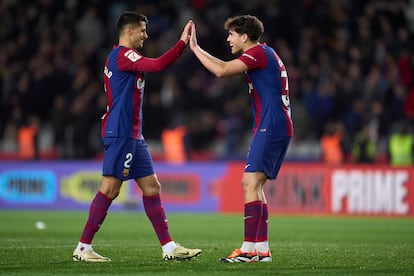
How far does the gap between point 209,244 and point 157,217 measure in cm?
244

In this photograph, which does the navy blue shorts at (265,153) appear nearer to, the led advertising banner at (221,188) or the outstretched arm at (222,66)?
the outstretched arm at (222,66)

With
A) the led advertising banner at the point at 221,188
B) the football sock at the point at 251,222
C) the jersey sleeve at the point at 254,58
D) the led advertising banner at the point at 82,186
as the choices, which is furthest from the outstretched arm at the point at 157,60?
the led advertising banner at the point at 82,186

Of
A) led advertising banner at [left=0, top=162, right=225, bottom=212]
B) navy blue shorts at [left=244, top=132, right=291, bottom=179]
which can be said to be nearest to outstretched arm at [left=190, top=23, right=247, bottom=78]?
navy blue shorts at [left=244, top=132, right=291, bottom=179]

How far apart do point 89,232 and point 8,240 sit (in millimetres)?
3078

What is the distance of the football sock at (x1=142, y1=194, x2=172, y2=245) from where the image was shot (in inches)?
387

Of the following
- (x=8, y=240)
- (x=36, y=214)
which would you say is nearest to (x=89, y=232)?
(x=8, y=240)

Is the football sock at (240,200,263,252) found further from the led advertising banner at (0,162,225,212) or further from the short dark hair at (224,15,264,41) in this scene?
the led advertising banner at (0,162,225,212)

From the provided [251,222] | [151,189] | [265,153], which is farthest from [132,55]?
[251,222]

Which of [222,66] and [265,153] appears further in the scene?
[265,153]

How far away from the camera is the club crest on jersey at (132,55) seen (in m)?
9.61

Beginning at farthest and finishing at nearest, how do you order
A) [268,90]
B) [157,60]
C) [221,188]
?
[221,188]
[268,90]
[157,60]

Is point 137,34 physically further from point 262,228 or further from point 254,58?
point 262,228

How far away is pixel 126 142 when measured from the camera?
31.8 ft

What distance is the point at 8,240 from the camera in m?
12.4
